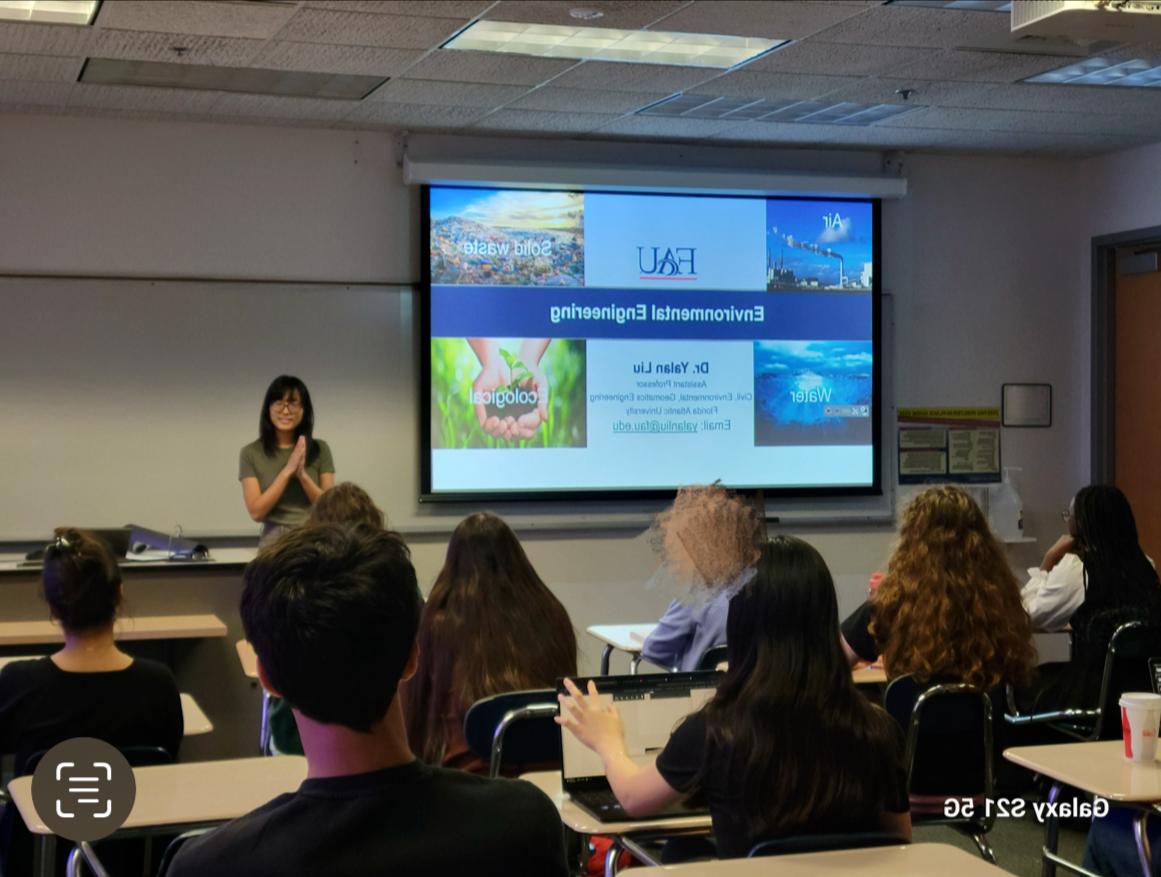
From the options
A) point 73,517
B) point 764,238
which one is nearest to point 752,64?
point 764,238

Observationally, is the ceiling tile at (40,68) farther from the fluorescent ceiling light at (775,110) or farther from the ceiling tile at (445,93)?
the fluorescent ceiling light at (775,110)

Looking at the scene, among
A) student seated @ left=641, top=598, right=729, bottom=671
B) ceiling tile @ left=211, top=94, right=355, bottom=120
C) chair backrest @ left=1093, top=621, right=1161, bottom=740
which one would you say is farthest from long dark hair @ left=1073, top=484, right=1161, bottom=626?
ceiling tile @ left=211, top=94, right=355, bottom=120

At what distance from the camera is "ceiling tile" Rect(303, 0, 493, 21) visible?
3785 millimetres

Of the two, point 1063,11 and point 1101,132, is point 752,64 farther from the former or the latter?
point 1101,132

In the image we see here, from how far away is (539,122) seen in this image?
18.4ft

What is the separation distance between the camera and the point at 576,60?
14.8 feet

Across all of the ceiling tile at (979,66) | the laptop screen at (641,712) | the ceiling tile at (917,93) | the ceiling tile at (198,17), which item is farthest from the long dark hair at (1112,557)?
the ceiling tile at (198,17)

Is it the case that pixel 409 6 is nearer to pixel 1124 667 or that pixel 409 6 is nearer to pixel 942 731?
pixel 942 731

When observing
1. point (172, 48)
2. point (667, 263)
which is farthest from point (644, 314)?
point (172, 48)

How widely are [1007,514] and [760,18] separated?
3.52 metres

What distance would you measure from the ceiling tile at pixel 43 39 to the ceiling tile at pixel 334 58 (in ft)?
1.93

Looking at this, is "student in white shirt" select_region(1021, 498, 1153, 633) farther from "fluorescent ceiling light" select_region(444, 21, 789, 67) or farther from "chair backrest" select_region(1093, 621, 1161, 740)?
"fluorescent ceiling light" select_region(444, 21, 789, 67)

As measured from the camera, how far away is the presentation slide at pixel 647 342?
581cm

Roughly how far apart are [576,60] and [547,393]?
1821 mm
